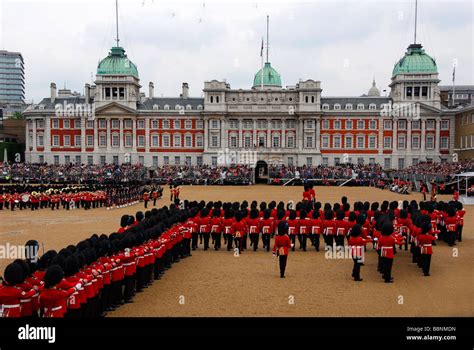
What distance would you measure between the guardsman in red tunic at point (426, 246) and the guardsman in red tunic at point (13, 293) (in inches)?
464

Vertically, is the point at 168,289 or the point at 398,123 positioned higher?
the point at 398,123

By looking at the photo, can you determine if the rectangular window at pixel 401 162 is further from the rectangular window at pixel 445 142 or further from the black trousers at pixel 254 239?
the black trousers at pixel 254 239

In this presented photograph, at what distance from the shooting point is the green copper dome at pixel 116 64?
79.4 m

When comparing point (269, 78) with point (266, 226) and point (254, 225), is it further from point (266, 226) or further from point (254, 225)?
point (254, 225)

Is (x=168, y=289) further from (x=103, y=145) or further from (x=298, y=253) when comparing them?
(x=103, y=145)

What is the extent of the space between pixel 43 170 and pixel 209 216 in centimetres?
5332

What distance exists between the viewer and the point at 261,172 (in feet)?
244

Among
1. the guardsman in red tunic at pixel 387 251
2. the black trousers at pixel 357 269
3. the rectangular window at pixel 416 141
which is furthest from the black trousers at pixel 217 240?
the rectangular window at pixel 416 141

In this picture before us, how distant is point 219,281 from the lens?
14672 millimetres

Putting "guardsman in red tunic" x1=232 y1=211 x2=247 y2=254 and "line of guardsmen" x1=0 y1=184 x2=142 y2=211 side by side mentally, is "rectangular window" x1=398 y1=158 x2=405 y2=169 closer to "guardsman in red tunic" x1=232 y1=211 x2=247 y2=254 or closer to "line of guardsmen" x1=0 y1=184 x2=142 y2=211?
"line of guardsmen" x1=0 y1=184 x2=142 y2=211

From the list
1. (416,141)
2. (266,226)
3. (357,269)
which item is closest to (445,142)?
(416,141)
